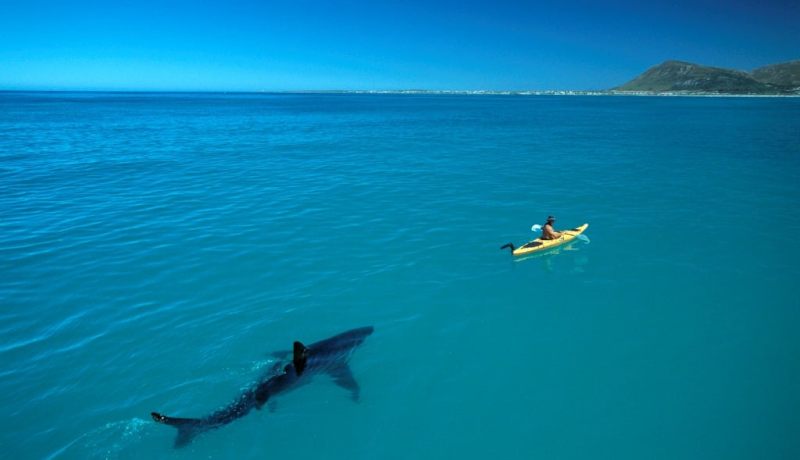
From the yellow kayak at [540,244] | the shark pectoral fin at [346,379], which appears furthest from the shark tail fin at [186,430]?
the yellow kayak at [540,244]

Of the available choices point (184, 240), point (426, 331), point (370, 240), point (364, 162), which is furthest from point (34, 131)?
point (426, 331)

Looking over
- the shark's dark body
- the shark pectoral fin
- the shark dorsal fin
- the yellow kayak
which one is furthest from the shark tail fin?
the yellow kayak

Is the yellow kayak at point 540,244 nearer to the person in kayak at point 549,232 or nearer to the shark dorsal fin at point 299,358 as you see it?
the person in kayak at point 549,232

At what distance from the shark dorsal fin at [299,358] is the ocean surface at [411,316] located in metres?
0.61

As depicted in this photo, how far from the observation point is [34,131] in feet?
213

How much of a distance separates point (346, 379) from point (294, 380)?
149cm

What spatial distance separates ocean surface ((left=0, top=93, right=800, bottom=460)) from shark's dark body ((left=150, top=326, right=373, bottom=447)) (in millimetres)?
301

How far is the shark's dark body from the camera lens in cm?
1020

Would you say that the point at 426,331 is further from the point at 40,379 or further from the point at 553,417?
the point at 40,379

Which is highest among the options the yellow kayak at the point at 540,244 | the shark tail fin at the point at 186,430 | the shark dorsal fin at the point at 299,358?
the yellow kayak at the point at 540,244

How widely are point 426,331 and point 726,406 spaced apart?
337 inches

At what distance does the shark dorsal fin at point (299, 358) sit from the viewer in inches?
443

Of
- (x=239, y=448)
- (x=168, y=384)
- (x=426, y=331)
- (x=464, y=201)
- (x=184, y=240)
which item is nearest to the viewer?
(x=239, y=448)

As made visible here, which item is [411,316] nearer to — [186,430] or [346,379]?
[346,379]
